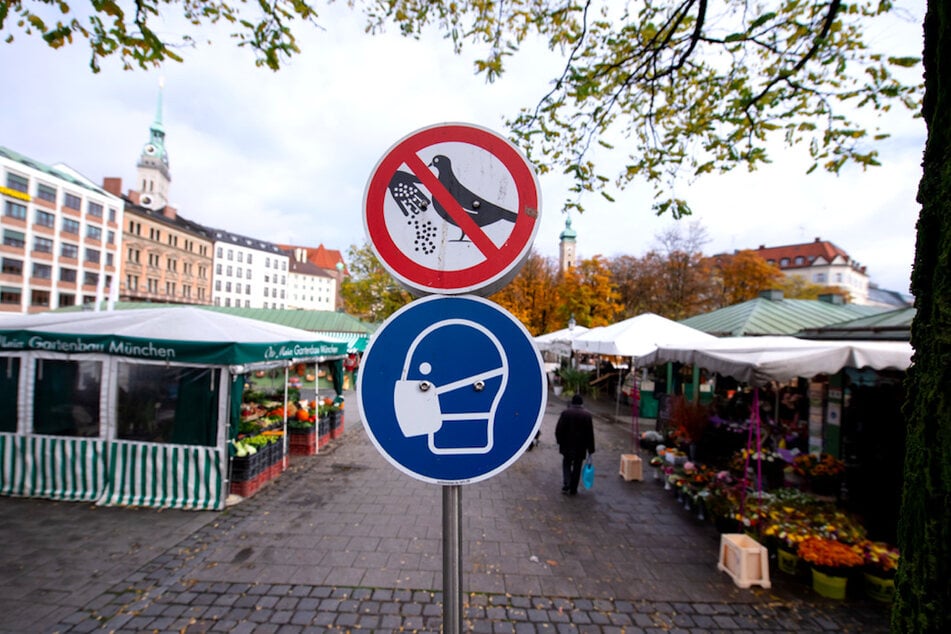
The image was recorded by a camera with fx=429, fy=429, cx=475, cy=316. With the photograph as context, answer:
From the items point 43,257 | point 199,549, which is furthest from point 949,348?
point 43,257

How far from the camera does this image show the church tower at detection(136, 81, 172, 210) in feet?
270

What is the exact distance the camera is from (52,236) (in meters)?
47.8

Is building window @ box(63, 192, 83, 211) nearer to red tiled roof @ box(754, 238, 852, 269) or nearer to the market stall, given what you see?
the market stall

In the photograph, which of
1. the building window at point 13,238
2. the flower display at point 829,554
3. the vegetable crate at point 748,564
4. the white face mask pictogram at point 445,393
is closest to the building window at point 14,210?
the building window at point 13,238

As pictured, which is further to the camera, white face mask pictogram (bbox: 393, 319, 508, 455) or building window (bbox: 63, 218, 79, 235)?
building window (bbox: 63, 218, 79, 235)

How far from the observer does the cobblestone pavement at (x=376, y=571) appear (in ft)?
12.4

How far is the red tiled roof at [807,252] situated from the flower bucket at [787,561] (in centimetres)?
8012

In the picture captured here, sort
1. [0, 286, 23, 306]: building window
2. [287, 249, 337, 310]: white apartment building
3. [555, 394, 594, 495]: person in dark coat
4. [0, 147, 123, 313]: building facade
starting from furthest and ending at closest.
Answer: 1. [287, 249, 337, 310]: white apartment building
2. [0, 147, 123, 313]: building facade
3. [0, 286, 23, 306]: building window
4. [555, 394, 594, 495]: person in dark coat

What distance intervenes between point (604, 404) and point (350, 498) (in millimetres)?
13942

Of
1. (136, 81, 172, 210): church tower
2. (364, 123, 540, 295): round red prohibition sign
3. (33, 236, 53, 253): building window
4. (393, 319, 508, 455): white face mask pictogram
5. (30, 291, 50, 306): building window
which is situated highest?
(136, 81, 172, 210): church tower

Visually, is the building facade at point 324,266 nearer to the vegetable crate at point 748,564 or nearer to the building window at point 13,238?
the building window at point 13,238

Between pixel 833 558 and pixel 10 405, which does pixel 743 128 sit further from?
pixel 10 405

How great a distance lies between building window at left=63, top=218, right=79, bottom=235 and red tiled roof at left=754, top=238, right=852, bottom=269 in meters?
95.9

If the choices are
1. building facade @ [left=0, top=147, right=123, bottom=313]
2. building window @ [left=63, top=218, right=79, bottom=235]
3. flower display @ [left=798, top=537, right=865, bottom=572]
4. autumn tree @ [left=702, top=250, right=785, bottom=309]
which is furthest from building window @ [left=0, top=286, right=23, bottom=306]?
autumn tree @ [left=702, top=250, right=785, bottom=309]
